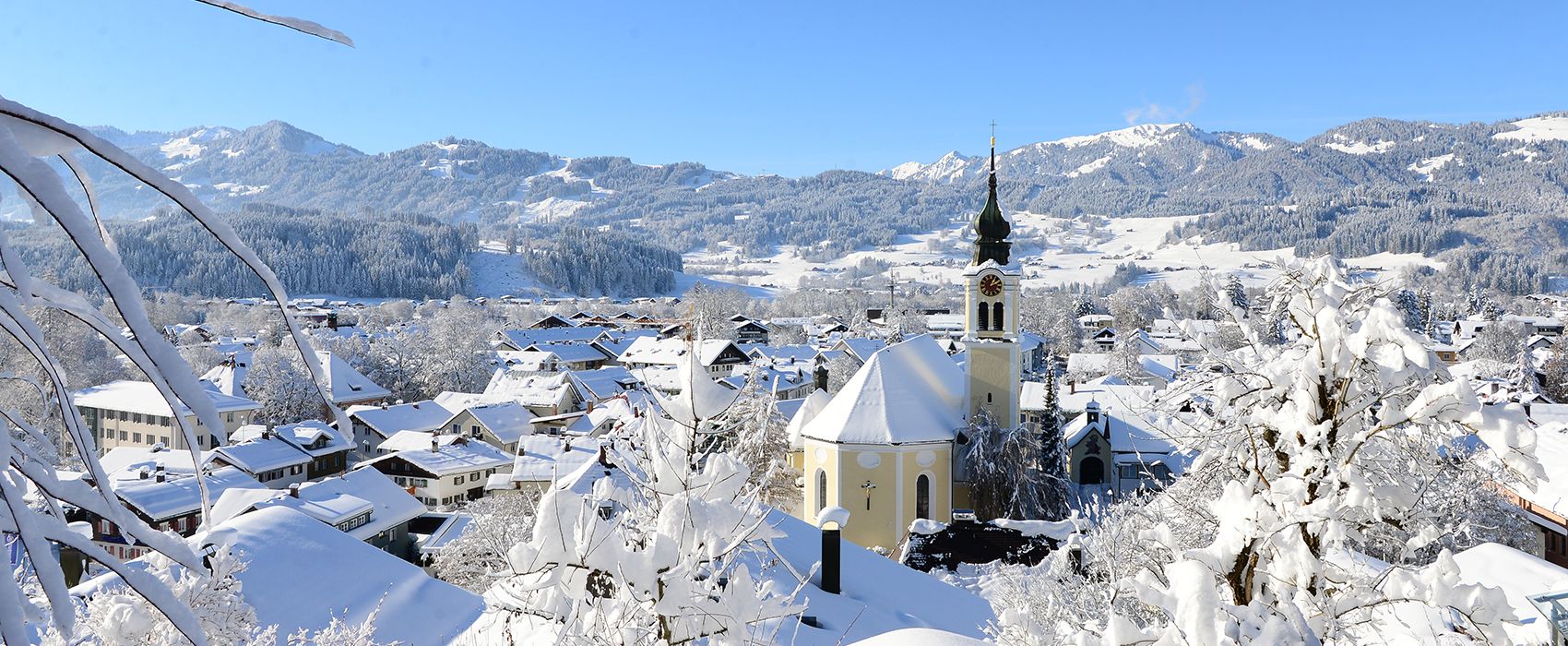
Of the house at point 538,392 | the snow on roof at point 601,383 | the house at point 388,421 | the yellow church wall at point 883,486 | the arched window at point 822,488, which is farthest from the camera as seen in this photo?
the snow on roof at point 601,383

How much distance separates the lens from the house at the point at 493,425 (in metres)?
37.7

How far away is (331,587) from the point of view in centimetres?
1212

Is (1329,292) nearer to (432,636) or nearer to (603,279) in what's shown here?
(432,636)

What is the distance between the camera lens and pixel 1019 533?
54.6ft

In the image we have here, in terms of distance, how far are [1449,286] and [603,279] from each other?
123m

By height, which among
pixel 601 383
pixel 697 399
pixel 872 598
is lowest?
pixel 601 383

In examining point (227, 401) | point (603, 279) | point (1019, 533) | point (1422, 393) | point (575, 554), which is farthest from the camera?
point (603, 279)

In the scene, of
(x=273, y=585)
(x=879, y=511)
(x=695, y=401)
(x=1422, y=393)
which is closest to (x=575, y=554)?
(x=695, y=401)

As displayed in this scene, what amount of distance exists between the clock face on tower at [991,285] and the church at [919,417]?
2 cm

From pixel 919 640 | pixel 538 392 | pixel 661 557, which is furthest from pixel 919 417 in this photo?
pixel 538 392

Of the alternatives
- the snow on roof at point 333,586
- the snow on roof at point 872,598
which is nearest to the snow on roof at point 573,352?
the snow on roof at point 333,586

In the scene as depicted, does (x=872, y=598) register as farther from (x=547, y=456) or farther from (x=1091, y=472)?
(x=1091, y=472)

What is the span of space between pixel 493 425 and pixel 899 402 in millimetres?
21175

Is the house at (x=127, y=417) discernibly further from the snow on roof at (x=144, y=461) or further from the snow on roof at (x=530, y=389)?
the snow on roof at (x=530, y=389)
